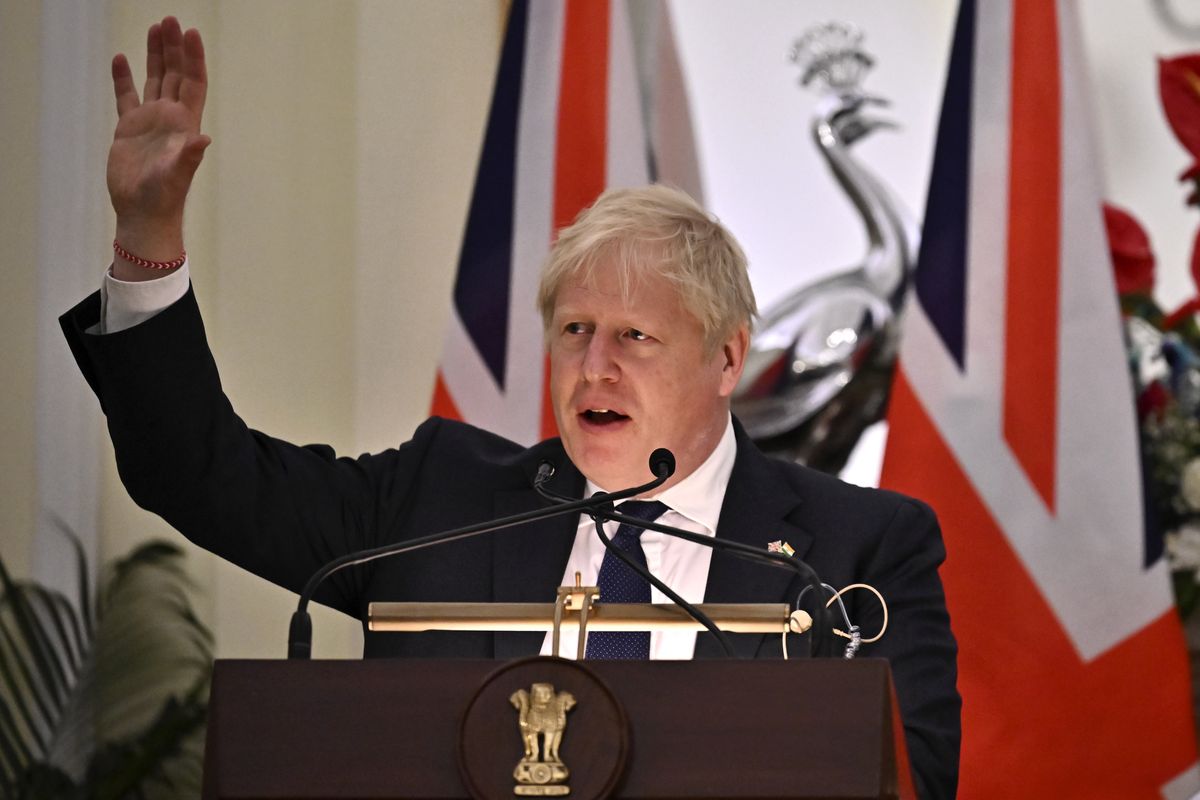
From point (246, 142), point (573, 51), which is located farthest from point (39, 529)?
point (573, 51)

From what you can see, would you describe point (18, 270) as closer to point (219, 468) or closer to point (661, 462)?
point (219, 468)

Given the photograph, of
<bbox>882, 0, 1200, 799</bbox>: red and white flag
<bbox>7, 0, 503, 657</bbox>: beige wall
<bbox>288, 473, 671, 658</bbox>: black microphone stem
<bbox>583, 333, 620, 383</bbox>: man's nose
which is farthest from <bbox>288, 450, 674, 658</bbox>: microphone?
<bbox>7, 0, 503, 657</bbox>: beige wall

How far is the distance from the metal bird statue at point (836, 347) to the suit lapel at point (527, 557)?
1.49 meters

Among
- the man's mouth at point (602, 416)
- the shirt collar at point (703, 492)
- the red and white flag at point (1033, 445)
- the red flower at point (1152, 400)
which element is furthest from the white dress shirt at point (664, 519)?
the red flower at point (1152, 400)

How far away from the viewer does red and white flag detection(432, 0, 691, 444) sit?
12.4 ft

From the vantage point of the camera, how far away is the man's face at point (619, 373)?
2363mm

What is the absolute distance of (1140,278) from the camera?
12.2 feet

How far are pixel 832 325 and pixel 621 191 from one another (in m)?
1.48

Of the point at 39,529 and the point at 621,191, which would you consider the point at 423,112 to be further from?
the point at 621,191

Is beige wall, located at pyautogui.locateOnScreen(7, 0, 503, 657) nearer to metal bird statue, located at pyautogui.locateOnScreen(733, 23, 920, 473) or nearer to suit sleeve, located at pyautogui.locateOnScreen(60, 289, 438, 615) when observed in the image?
metal bird statue, located at pyautogui.locateOnScreen(733, 23, 920, 473)

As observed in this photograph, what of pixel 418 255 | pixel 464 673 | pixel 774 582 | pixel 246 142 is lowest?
pixel 464 673

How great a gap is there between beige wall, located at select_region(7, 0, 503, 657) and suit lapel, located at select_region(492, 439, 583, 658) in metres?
1.66

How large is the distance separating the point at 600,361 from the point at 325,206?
77.3 inches

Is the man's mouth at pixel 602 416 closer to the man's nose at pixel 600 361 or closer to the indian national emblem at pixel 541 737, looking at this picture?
the man's nose at pixel 600 361
